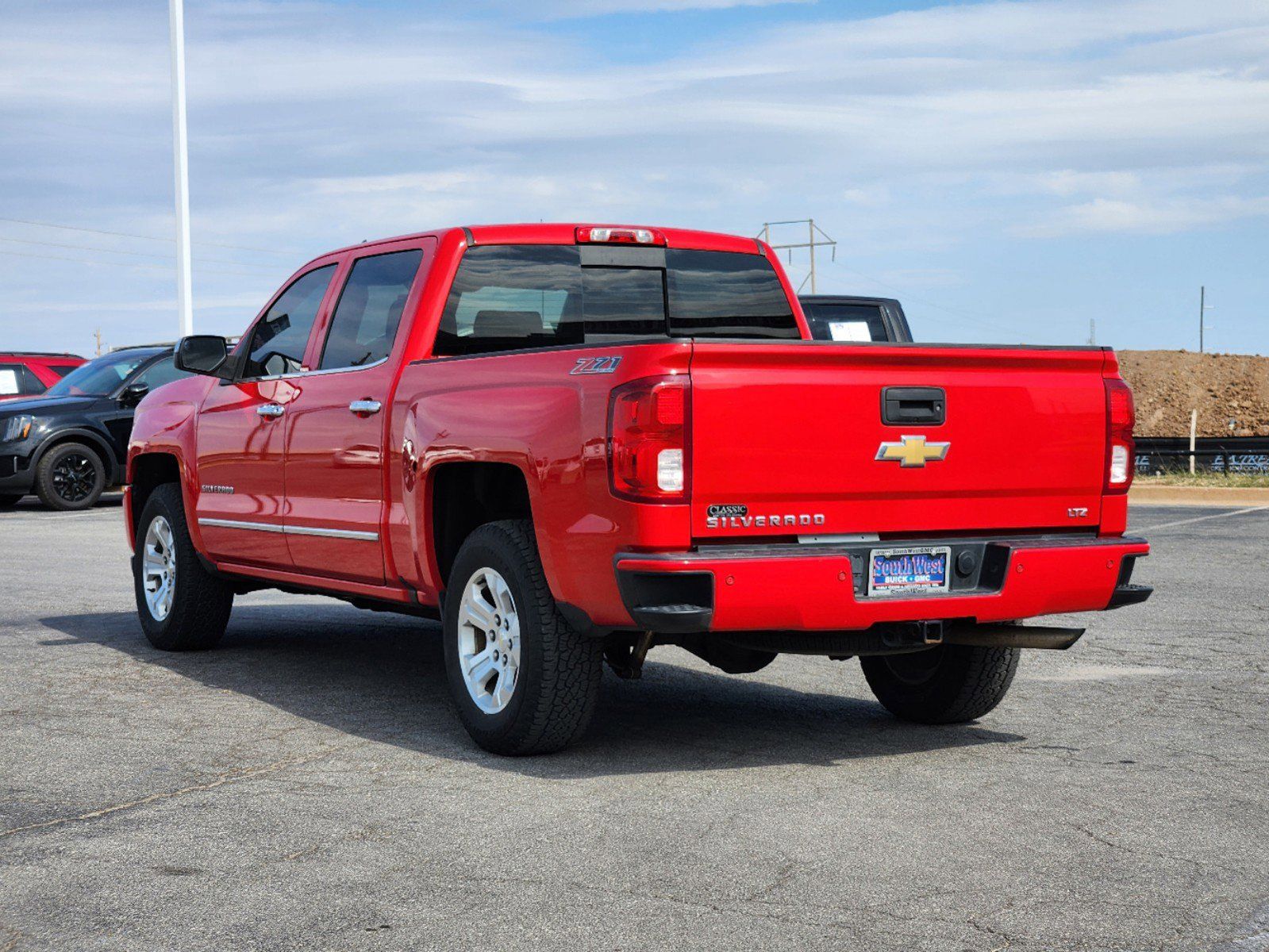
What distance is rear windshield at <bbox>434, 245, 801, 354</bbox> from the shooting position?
6852 millimetres

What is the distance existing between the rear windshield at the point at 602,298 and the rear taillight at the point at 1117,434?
1862 millimetres

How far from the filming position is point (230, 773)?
5695mm

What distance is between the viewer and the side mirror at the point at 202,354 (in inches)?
311

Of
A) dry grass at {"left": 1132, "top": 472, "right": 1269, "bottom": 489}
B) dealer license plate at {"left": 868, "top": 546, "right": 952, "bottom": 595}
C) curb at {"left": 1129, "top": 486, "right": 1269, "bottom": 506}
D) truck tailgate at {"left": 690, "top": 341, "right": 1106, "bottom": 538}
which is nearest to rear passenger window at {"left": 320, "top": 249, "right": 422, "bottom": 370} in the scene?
truck tailgate at {"left": 690, "top": 341, "right": 1106, "bottom": 538}

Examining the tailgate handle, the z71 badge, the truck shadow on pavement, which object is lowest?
the truck shadow on pavement

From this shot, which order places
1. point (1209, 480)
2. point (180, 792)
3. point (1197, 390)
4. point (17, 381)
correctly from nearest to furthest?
point (180, 792)
point (17, 381)
point (1209, 480)
point (1197, 390)

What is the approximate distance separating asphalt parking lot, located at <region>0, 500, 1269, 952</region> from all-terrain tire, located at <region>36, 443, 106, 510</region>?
1225cm

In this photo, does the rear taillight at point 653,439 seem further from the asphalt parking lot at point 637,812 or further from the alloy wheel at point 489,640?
the asphalt parking lot at point 637,812

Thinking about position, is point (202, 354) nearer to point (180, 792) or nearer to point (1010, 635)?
point (180, 792)

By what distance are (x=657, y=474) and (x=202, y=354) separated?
11.7 feet

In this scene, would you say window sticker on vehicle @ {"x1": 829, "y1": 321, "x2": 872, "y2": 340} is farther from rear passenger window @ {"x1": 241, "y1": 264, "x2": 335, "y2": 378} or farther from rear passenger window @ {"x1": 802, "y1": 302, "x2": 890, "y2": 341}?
rear passenger window @ {"x1": 241, "y1": 264, "x2": 335, "y2": 378}

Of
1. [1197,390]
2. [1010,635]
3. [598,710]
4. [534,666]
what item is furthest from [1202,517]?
[1197,390]

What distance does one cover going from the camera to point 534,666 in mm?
5746

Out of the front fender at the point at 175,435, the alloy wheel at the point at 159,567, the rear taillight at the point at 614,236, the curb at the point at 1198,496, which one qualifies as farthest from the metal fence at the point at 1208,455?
the rear taillight at the point at 614,236
